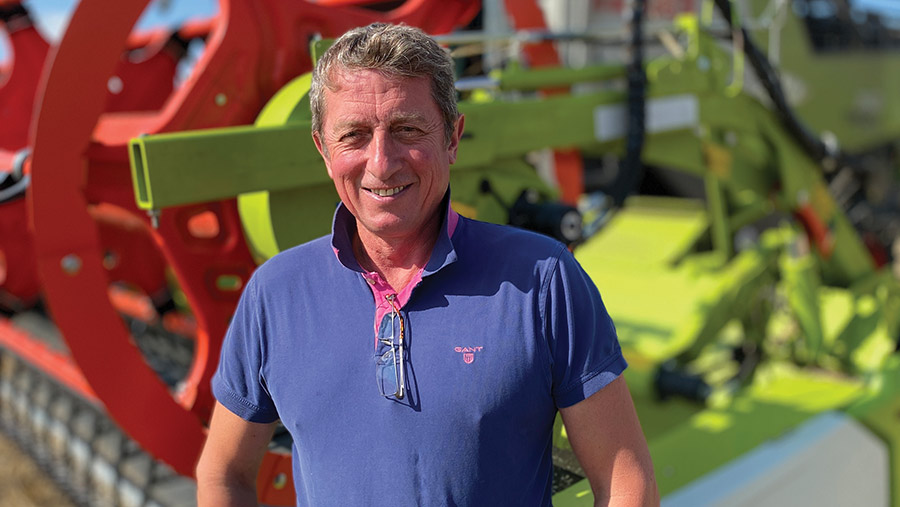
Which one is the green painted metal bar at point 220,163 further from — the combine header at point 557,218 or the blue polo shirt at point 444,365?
the blue polo shirt at point 444,365

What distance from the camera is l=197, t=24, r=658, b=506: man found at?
100cm

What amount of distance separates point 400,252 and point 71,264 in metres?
0.88

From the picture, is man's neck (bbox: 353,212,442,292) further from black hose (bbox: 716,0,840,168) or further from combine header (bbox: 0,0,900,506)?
black hose (bbox: 716,0,840,168)

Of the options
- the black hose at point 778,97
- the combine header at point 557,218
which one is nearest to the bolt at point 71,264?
the combine header at point 557,218

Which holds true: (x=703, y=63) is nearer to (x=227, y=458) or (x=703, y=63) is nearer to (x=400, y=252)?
(x=400, y=252)

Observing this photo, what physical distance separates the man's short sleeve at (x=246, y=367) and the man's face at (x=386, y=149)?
22cm

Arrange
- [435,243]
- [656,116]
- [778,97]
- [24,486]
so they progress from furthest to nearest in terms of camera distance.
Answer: [24,486] < [778,97] < [656,116] < [435,243]

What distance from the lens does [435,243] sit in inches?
42.4

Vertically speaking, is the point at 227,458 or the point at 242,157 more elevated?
the point at 242,157

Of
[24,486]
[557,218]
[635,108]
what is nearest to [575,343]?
[557,218]

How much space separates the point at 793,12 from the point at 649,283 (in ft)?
5.75

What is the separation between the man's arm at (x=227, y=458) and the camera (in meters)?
1.19

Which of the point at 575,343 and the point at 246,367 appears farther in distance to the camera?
the point at 246,367

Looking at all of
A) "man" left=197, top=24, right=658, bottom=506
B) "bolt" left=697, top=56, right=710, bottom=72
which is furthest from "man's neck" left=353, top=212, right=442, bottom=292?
"bolt" left=697, top=56, right=710, bottom=72
